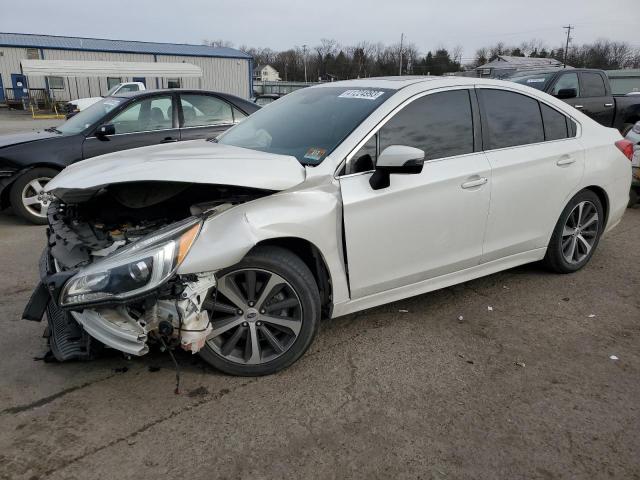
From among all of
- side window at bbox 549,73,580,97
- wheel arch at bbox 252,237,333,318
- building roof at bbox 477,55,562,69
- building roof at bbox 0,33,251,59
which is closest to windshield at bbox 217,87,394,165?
wheel arch at bbox 252,237,333,318

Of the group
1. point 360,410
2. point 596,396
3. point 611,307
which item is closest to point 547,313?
point 611,307

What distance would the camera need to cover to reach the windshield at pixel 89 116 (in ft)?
22.2

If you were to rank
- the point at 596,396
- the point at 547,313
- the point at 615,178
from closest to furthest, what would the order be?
the point at 596,396 → the point at 547,313 → the point at 615,178

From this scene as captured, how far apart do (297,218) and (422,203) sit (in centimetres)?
91

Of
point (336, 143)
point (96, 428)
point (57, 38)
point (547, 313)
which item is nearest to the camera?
point (96, 428)

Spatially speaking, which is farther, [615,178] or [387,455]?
[615,178]

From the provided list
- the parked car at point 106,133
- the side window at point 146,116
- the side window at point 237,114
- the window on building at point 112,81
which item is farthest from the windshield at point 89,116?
the window on building at point 112,81

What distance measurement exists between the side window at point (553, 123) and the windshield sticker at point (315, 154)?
207 centimetres

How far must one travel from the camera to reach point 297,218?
289 centimetres

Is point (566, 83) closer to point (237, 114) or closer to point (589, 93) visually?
point (589, 93)

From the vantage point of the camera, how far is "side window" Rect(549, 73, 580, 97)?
998 cm

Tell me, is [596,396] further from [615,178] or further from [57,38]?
[57,38]

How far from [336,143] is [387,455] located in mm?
1822

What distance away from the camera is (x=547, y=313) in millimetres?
3879
